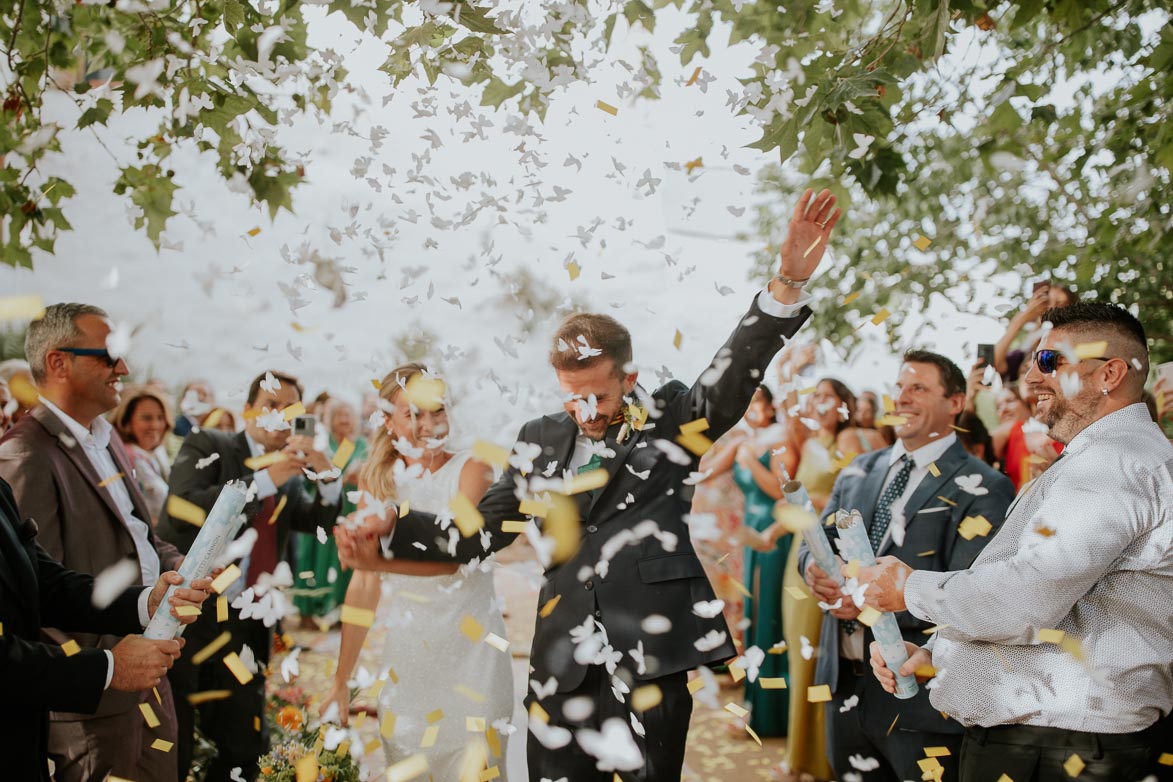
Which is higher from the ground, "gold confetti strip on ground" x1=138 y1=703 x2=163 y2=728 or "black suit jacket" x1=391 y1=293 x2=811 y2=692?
"black suit jacket" x1=391 y1=293 x2=811 y2=692

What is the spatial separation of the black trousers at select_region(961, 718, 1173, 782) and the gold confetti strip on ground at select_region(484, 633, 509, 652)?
5.85 ft

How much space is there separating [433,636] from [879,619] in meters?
1.92

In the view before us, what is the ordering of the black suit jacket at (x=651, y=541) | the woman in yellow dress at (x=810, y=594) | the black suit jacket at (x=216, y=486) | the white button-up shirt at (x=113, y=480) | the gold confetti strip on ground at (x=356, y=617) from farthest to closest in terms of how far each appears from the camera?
1. the woman in yellow dress at (x=810, y=594)
2. the black suit jacket at (x=216, y=486)
3. the gold confetti strip on ground at (x=356, y=617)
4. the white button-up shirt at (x=113, y=480)
5. the black suit jacket at (x=651, y=541)

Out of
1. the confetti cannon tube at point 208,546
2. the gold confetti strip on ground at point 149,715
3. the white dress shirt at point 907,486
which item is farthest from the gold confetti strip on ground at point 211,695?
the white dress shirt at point 907,486

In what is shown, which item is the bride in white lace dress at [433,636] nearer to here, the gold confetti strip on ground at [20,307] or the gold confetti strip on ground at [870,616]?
the gold confetti strip on ground at [20,307]

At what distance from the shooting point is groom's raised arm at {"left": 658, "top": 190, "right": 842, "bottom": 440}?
9.67 feet

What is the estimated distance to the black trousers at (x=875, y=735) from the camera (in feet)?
11.2

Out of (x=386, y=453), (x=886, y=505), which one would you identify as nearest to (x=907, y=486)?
(x=886, y=505)

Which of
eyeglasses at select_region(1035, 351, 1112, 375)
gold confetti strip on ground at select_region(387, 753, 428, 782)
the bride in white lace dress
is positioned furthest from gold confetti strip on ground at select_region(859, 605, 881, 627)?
gold confetti strip on ground at select_region(387, 753, 428, 782)

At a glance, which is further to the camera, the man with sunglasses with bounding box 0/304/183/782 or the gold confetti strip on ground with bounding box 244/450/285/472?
the gold confetti strip on ground with bounding box 244/450/285/472

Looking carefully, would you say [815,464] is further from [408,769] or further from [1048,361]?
[408,769]

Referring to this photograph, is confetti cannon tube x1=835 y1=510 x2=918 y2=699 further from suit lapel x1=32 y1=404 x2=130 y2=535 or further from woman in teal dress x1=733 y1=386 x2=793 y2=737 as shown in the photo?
woman in teal dress x1=733 y1=386 x2=793 y2=737

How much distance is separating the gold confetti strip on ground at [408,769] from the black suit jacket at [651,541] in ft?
3.08

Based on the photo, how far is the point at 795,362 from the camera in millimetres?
6590
